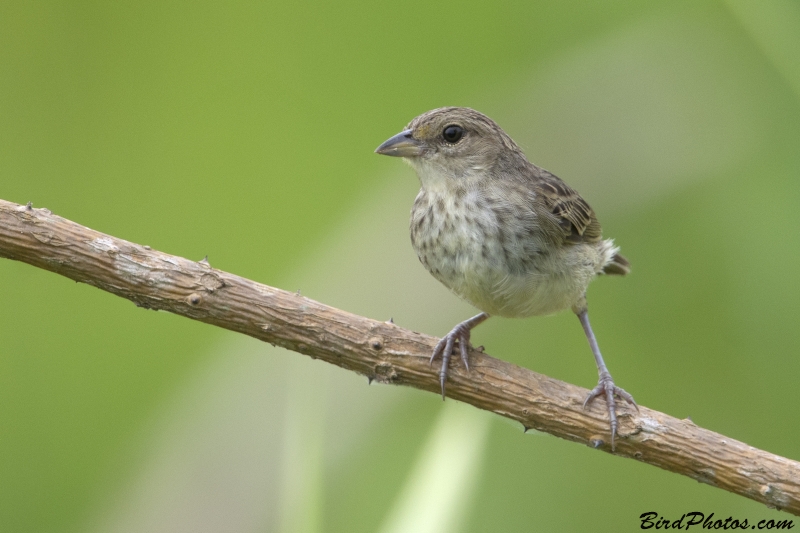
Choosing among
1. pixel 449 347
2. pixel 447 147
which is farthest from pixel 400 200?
pixel 449 347

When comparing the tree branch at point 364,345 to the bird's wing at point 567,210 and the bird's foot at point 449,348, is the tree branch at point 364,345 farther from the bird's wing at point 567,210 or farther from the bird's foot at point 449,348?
the bird's wing at point 567,210

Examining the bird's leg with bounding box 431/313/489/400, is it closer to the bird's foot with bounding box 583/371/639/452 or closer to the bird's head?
the bird's foot with bounding box 583/371/639/452

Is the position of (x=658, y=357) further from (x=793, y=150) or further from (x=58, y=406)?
(x=58, y=406)

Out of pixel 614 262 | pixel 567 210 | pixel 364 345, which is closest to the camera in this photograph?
pixel 364 345

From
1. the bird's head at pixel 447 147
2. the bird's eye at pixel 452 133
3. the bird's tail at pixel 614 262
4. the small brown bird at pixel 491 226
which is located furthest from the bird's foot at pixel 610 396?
the bird's eye at pixel 452 133

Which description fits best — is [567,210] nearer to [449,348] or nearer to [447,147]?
[447,147]

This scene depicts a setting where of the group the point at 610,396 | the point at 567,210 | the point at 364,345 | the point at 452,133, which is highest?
the point at 452,133

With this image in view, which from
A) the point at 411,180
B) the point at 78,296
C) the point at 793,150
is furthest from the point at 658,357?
the point at 78,296
